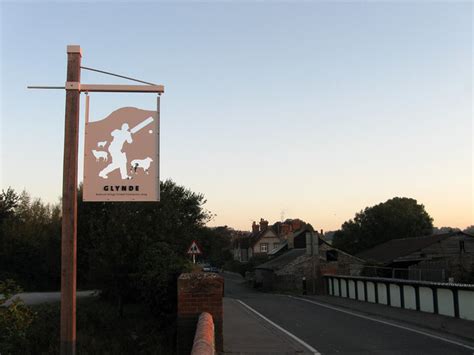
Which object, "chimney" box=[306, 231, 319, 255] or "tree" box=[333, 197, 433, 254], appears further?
"tree" box=[333, 197, 433, 254]

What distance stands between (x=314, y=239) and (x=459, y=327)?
26125 mm

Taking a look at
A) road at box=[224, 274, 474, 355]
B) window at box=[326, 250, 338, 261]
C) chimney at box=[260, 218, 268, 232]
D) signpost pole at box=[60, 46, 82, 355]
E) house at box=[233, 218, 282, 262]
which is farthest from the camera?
chimney at box=[260, 218, 268, 232]

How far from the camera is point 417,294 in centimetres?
2088

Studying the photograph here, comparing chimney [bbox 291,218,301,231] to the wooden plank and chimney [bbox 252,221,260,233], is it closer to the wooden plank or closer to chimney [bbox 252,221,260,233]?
chimney [bbox 252,221,260,233]

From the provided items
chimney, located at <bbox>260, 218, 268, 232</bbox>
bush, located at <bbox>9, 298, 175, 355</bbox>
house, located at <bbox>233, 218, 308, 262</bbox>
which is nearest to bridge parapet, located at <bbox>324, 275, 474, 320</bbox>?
bush, located at <bbox>9, 298, 175, 355</bbox>

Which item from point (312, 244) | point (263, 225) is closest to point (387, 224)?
point (312, 244)

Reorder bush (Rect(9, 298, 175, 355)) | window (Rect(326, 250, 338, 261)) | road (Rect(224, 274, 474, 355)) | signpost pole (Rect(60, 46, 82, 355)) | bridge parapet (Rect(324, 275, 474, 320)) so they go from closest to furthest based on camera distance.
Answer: signpost pole (Rect(60, 46, 82, 355))
road (Rect(224, 274, 474, 355))
bush (Rect(9, 298, 175, 355))
bridge parapet (Rect(324, 275, 474, 320))
window (Rect(326, 250, 338, 261))

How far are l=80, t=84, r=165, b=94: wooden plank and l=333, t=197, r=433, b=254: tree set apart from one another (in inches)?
2766

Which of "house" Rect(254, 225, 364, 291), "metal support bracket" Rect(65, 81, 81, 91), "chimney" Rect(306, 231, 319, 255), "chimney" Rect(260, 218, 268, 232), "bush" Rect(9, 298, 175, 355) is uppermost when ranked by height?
"chimney" Rect(260, 218, 268, 232)

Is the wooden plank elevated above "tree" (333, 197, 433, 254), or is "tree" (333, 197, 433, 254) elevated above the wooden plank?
"tree" (333, 197, 433, 254)

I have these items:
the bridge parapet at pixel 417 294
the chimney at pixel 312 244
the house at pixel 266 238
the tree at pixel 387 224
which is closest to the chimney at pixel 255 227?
the house at pixel 266 238

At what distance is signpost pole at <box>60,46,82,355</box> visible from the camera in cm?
638

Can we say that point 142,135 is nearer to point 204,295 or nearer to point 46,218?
point 204,295

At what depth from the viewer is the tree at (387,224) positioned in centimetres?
7288
